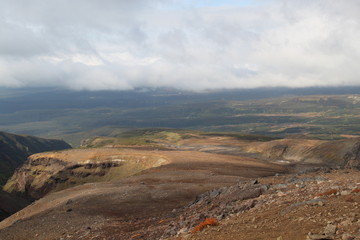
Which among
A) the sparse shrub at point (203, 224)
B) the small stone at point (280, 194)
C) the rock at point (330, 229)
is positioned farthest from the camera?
the small stone at point (280, 194)

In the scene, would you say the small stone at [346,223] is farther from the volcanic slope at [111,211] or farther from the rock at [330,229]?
the volcanic slope at [111,211]

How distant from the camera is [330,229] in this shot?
629 inches

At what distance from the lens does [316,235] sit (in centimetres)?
1570

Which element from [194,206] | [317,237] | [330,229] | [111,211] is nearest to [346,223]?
[330,229]

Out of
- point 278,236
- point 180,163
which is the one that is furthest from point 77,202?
point 180,163

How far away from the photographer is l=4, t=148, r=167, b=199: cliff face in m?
93.1

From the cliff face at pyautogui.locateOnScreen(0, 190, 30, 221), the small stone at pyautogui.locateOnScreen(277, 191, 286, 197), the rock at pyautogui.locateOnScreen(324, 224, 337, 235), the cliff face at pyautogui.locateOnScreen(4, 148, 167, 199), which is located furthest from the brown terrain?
the cliff face at pyautogui.locateOnScreen(0, 190, 30, 221)

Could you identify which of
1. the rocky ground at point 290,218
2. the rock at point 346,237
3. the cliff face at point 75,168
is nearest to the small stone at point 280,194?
the rocky ground at point 290,218

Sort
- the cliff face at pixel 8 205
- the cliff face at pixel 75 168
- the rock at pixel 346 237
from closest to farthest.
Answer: the rock at pixel 346 237 < the cliff face at pixel 8 205 < the cliff face at pixel 75 168

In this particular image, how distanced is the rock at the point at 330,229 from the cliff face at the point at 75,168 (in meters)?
70.0

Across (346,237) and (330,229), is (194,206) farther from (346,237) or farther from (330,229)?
(346,237)

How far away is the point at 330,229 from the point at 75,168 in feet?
315

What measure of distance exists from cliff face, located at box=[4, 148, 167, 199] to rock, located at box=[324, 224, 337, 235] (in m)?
70.0

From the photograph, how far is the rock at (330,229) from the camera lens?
15.8 m
